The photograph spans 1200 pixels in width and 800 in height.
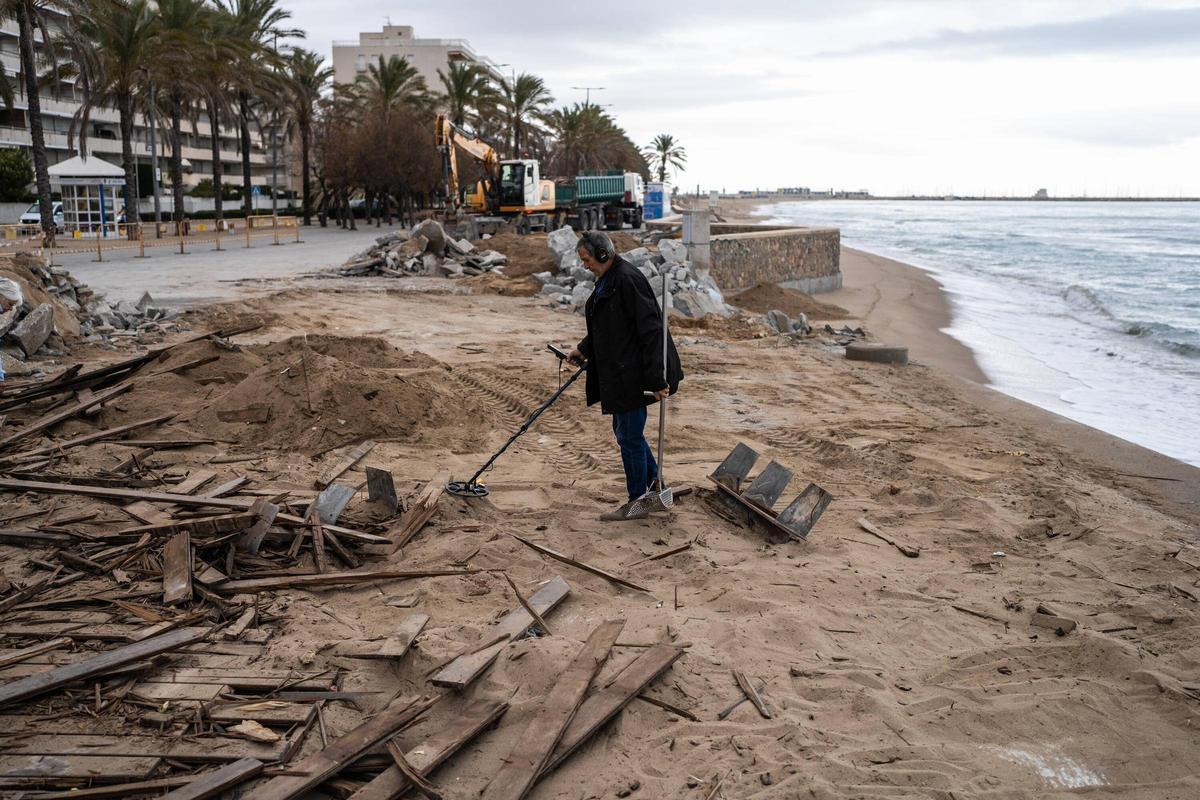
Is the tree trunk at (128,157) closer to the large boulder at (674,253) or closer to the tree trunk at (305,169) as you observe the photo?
the tree trunk at (305,169)

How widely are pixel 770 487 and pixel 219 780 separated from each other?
4116 mm

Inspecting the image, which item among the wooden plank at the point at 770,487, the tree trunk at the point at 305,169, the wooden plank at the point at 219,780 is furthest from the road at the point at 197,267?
the tree trunk at the point at 305,169

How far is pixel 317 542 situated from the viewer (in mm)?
5359

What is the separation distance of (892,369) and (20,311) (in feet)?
36.1

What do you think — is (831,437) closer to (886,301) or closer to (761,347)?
(761,347)

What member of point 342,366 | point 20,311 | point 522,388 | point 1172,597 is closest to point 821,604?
point 1172,597

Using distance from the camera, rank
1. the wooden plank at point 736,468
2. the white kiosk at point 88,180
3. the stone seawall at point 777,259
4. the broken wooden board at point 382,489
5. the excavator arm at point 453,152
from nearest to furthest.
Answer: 1. the broken wooden board at point 382,489
2. the wooden plank at point 736,468
3. the stone seawall at point 777,259
4. the excavator arm at point 453,152
5. the white kiosk at point 88,180

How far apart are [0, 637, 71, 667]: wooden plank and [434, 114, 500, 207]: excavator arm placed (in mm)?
29208

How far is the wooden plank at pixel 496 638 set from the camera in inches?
157

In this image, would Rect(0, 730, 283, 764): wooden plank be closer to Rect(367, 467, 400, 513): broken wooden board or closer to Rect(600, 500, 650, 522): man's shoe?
Rect(367, 467, 400, 513): broken wooden board

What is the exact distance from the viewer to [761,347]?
46.8ft

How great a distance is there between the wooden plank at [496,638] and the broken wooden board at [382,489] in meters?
1.45

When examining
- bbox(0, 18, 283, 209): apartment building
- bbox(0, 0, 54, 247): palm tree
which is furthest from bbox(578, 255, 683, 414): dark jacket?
bbox(0, 18, 283, 209): apartment building

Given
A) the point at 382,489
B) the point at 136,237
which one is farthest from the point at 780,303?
the point at 136,237
